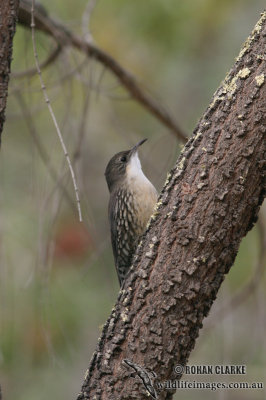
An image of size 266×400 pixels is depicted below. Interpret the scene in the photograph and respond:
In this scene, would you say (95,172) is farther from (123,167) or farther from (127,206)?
(127,206)

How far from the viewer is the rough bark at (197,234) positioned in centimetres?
230

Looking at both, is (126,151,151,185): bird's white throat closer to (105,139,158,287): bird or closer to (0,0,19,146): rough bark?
(105,139,158,287): bird

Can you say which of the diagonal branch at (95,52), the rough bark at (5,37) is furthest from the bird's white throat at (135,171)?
the rough bark at (5,37)

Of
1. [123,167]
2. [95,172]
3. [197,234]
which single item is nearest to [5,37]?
[197,234]

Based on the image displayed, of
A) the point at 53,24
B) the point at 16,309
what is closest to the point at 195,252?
the point at 53,24

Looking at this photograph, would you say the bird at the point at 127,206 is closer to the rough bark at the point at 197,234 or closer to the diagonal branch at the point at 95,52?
the diagonal branch at the point at 95,52

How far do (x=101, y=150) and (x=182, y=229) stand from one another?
15.7ft

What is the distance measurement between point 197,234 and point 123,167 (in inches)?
79.1

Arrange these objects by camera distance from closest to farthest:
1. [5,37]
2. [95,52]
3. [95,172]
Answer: [5,37] < [95,52] < [95,172]

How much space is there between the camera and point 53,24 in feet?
11.7

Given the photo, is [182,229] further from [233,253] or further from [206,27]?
[206,27]

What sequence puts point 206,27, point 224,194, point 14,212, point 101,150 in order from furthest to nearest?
point 101,150 < point 206,27 < point 14,212 < point 224,194

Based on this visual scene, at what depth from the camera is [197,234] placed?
233 centimetres

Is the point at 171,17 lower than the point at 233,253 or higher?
higher
